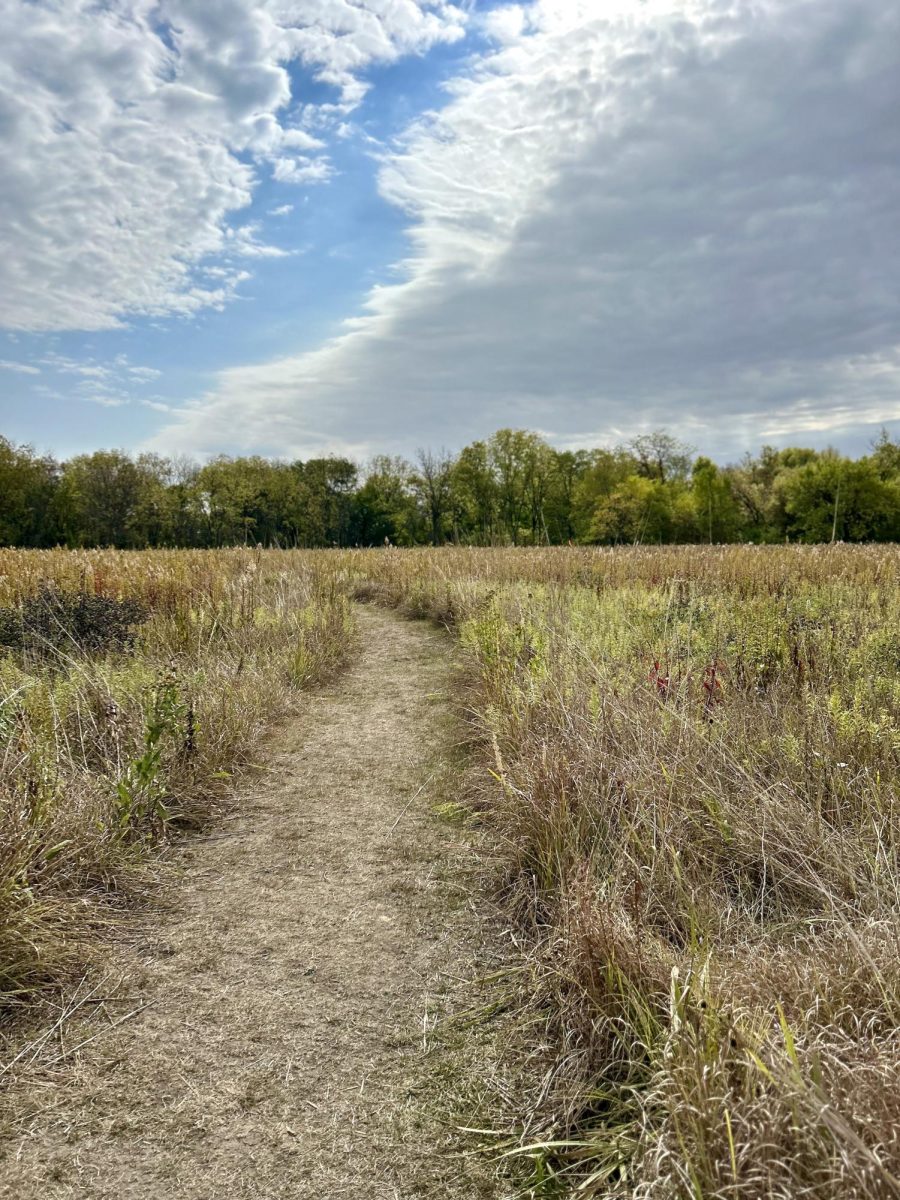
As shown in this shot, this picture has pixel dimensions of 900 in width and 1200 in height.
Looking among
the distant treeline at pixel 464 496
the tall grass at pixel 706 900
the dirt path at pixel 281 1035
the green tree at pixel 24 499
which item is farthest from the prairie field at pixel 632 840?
the green tree at pixel 24 499

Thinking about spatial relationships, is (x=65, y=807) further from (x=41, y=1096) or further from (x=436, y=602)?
(x=436, y=602)

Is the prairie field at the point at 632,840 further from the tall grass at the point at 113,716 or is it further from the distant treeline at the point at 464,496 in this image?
the distant treeline at the point at 464,496

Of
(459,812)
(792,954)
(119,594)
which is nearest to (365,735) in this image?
(459,812)

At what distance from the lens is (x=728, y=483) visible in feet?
147

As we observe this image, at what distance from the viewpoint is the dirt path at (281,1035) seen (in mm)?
1784

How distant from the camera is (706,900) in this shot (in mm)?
2420

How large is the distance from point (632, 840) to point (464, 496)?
49188 millimetres

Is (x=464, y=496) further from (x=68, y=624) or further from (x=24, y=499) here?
(x=68, y=624)

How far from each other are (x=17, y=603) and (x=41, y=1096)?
6304 mm

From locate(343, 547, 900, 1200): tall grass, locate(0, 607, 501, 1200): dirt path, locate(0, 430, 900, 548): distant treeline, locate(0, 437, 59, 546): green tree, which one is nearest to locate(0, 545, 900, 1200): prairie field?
locate(343, 547, 900, 1200): tall grass

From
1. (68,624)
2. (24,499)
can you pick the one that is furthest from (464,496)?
(68,624)

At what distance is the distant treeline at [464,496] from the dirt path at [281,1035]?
94.9 feet

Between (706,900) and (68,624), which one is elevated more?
(68,624)

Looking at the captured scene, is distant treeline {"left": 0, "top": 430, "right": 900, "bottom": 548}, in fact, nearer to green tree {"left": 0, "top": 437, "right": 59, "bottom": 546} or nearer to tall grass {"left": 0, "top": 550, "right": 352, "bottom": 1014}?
green tree {"left": 0, "top": 437, "right": 59, "bottom": 546}
